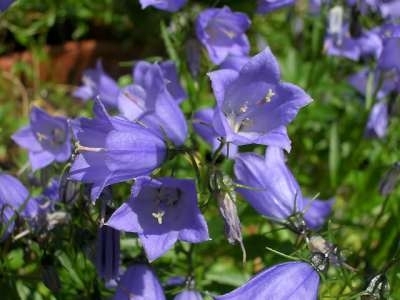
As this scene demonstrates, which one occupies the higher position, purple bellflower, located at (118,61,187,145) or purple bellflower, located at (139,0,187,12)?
purple bellflower, located at (139,0,187,12)

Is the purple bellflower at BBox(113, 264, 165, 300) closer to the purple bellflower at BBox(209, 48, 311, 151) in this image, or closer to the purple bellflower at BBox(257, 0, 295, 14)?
the purple bellflower at BBox(209, 48, 311, 151)

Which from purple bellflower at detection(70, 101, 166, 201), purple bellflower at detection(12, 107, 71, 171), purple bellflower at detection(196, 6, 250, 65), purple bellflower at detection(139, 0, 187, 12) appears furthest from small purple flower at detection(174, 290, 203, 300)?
purple bellflower at detection(139, 0, 187, 12)

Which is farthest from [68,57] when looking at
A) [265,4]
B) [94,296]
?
[94,296]

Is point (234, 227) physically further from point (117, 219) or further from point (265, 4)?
point (265, 4)

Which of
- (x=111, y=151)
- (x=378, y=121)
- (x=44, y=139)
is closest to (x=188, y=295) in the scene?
(x=111, y=151)

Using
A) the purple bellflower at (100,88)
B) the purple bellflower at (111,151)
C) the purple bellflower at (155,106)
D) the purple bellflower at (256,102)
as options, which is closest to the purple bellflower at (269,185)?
the purple bellflower at (256,102)

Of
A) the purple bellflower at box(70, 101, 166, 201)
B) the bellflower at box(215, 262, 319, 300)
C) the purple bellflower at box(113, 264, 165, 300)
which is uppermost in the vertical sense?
the purple bellflower at box(70, 101, 166, 201)

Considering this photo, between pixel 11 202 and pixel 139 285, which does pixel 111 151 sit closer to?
pixel 139 285
